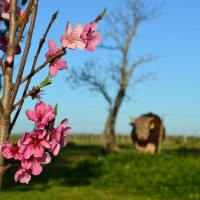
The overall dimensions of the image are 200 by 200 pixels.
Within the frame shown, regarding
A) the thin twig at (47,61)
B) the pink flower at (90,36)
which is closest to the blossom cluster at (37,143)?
the thin twig at (47,61)

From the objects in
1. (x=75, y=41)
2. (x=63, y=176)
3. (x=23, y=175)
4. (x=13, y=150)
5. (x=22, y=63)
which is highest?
(x=75, y=41)

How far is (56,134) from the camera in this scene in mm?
2402

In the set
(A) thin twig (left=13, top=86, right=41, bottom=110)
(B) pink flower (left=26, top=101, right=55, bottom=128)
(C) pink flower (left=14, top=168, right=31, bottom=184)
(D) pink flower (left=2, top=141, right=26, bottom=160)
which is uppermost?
(A) thin twig (left=13, top=86, right=41, bottom=110)

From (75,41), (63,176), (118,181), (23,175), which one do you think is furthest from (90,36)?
(63,176)

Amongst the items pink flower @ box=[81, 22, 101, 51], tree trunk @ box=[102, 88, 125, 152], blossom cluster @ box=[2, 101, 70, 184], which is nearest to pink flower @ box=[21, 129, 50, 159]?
blossom cluster @ box=[2, 101, 70, 184]

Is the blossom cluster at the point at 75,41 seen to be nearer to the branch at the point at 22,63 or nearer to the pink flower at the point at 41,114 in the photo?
the branch at the point at 22,63

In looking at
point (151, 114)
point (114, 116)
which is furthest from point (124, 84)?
point (151, 114)

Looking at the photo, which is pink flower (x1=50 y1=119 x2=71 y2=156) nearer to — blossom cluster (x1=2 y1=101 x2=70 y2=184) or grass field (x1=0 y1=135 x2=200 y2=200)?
blossom cluster (x1=2 y1=101 x2=70 y2=184)

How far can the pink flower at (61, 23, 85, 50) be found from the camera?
2533 millimetres

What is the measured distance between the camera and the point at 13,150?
2.35m

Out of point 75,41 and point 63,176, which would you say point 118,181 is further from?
point 75,41

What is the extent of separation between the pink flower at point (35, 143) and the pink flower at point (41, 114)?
1.9 inches

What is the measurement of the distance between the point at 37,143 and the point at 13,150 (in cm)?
12

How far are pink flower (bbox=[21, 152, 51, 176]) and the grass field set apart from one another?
37.4 feet
